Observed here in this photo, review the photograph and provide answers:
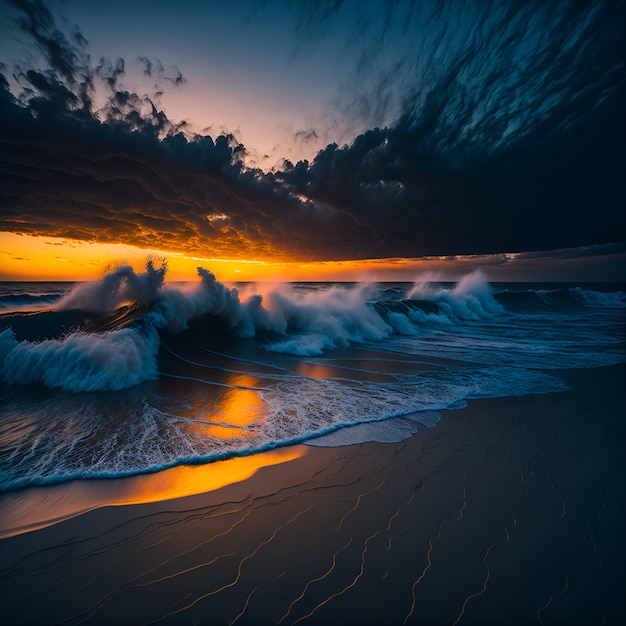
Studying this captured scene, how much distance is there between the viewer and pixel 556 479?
3.93 meters

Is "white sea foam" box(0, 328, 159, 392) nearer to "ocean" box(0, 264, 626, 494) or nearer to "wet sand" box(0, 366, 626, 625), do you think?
"ocean" box(0, 264, 626, 494)

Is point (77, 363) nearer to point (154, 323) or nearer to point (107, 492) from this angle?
point (154, 323)

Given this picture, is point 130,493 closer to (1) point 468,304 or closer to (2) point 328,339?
(2) point 328,339

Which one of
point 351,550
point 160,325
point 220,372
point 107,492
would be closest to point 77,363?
point 220,372

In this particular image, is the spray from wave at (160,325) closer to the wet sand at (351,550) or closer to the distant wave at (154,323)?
the distant wave at (154,323)

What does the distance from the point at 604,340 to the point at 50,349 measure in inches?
966

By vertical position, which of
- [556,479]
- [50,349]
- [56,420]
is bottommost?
[56,420]

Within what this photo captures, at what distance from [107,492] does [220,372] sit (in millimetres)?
5864

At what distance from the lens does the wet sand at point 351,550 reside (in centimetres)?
223

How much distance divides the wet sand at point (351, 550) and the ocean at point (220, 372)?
3.80ft

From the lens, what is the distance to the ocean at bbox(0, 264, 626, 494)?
493cm

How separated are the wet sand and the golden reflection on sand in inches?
5.2

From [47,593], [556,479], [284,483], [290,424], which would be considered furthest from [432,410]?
[47,593]

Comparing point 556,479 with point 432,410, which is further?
point 432,410
